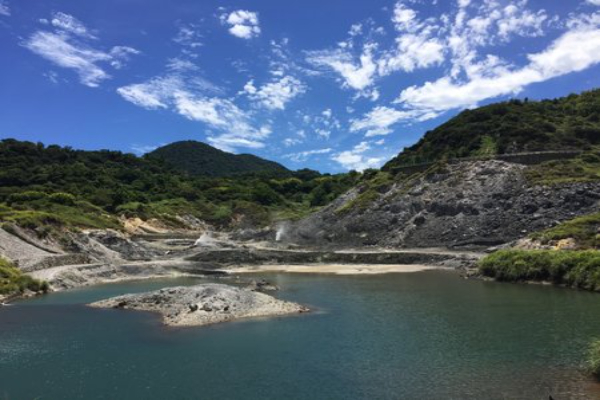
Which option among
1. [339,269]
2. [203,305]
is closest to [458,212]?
[339,269]

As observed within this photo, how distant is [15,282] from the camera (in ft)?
200

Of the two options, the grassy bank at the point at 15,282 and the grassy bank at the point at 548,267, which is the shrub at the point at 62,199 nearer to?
the grassy bank at the point at 15,282

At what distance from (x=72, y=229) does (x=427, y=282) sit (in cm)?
6777

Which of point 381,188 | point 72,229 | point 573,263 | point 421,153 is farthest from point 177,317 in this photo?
point 421,153

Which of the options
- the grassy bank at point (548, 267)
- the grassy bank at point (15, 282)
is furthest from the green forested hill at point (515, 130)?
the grassy bank at point (15, 282)

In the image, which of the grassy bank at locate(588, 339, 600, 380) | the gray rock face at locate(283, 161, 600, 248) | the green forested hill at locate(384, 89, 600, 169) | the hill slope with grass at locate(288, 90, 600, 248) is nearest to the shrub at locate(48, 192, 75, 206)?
the gray rock face at locate(283, 161, 600, 248)

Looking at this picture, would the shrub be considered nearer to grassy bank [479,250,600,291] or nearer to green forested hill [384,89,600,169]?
green forested hill [384,89,600,169]

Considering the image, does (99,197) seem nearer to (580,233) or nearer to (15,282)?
(15,282)

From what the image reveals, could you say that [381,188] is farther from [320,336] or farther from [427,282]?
[320,336]

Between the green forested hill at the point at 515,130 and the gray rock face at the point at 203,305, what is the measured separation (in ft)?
320

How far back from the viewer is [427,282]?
70125 mm

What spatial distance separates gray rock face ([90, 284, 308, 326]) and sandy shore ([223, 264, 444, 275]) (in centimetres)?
3709

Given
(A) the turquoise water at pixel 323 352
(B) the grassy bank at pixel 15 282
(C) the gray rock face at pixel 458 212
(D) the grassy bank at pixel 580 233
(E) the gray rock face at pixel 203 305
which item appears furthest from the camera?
(C) the gray rock face at pixel 458 212

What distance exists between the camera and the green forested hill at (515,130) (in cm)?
12675
